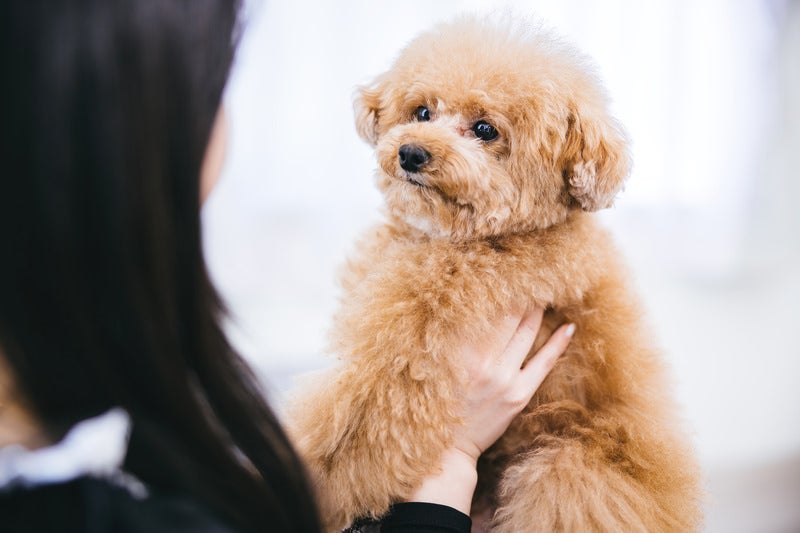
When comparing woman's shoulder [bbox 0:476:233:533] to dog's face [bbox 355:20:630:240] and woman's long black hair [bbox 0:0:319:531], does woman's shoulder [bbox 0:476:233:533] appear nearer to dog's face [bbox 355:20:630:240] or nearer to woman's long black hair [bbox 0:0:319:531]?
woman's long black hair [bbox 0:0:319:531]

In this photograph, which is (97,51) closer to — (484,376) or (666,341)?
(484,376)

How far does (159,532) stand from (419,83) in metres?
0.74

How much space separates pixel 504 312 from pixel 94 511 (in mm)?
605

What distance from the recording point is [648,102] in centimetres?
181

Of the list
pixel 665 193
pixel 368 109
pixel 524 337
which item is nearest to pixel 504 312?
pixel 524 337

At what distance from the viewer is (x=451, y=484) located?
802 millimetres

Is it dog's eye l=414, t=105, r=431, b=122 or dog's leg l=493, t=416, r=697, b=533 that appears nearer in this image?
dog's leg l=493, t=416, r=697, b=533

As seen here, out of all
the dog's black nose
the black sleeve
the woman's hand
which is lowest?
the black sleeve

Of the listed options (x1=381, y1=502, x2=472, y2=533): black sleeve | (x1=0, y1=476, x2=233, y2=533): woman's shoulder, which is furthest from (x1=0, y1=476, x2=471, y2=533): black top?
(x1=381, y1=502, x2=472, y2=533): black sleeve

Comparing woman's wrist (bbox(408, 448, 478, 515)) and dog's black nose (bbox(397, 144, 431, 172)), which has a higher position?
dog's black nose (bbox(397, 144, 431, 172))

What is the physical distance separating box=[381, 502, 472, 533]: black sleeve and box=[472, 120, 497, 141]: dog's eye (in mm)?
559

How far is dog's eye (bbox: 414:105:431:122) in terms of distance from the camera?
958 mm

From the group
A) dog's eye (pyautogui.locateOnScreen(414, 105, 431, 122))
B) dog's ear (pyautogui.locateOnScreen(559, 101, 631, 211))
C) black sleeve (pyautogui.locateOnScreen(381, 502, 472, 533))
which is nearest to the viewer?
black sleeve (pyautogui.locateOnScreen(381, 502, 472, 533))

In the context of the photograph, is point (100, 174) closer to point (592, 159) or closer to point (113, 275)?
point (113, 275)
